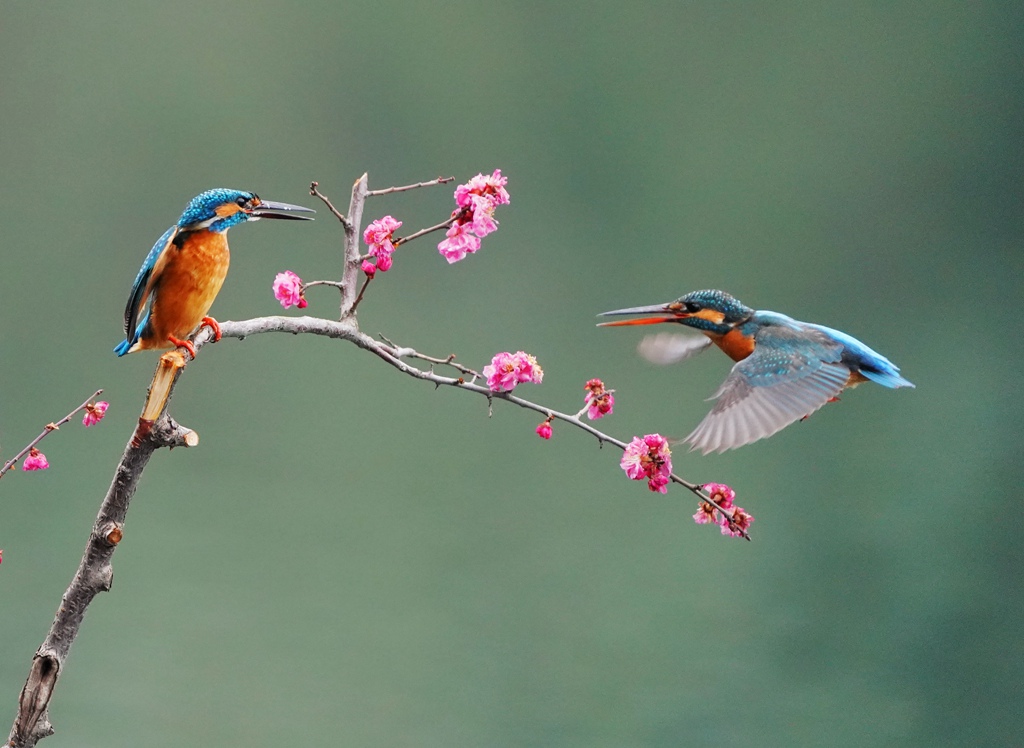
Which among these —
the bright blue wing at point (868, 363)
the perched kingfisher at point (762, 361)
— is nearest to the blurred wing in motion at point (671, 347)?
the perched kingfisher at point (762, 361)

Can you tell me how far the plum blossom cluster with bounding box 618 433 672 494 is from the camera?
4.35 ft

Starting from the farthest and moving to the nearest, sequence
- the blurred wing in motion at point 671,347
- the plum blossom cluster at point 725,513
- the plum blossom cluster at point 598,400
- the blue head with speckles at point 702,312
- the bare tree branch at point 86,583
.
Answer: the blurred wing in motion at point 671,347
the blue head with speckles at point 702,312
the plum blossom cluster at point 598,400
the plum blossom cluster at point 725,513
the bare tree branch at point 86,583

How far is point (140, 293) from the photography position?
1313 millimetres

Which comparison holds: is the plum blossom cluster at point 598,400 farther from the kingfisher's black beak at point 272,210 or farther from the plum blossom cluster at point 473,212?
the kingfisher's black beak at point 272,210

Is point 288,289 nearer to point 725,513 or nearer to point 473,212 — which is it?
point 473,212

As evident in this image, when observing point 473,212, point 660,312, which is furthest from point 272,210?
point 660,312

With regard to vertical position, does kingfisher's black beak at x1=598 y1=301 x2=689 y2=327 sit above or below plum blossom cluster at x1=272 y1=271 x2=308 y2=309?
above

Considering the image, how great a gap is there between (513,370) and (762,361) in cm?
44

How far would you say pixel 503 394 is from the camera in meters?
1.40

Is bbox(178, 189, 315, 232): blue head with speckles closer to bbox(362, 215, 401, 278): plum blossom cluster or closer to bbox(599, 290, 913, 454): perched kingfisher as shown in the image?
bbox(362, 215, 401, 278): plum blossom cluster

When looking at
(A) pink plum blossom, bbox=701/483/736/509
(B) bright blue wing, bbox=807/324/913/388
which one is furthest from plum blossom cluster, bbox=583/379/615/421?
(B) bright blue wing, bbox=807/324/913/388

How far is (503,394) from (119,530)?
0.54m

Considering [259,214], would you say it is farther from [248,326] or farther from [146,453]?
[146,453]

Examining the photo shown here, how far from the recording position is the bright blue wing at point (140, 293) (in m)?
1.30
